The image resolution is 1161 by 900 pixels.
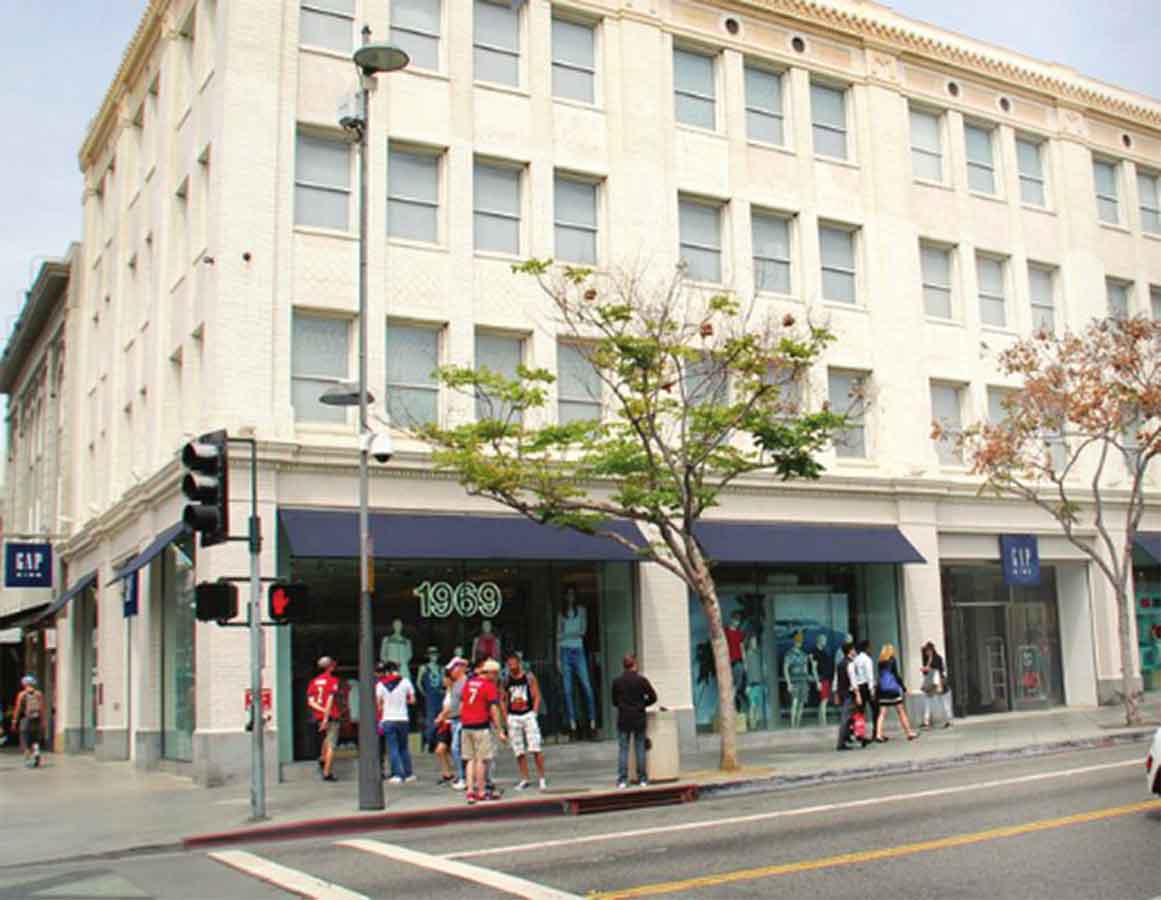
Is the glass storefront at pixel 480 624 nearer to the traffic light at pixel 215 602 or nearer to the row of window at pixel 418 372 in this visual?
the row of window at pixel 418 372

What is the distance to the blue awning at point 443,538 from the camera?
21359 millimetres

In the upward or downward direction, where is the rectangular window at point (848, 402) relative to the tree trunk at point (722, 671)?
upward

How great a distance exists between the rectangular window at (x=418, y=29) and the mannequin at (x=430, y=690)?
11356 mm

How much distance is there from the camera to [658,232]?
87.1ft

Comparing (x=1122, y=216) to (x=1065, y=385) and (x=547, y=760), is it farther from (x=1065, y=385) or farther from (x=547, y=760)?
(x=547, y=760)

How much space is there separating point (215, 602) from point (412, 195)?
10961mm

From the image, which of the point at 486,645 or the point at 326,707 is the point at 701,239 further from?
the point at 326,707

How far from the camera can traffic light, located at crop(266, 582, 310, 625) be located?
16.3 metres

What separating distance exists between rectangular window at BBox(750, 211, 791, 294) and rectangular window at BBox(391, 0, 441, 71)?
7.94 m

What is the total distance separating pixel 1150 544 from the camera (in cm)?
3294

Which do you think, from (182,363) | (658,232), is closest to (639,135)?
(658,232)

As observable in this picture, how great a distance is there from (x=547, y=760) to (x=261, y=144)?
480 inches

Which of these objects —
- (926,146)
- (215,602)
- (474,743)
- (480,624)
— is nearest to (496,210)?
(480,624)

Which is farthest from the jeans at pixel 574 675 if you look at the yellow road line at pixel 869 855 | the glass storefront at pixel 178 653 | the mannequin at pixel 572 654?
the yellow road line at pixel 869 855
